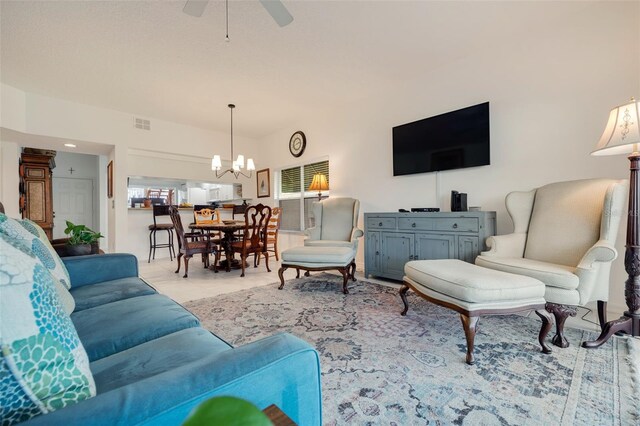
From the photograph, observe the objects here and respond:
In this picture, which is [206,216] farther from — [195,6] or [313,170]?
[195,6]

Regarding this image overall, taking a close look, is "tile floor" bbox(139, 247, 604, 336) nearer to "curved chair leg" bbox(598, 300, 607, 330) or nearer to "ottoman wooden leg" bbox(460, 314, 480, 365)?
"curved chair leg" bbox(598, 300, 607, 330)

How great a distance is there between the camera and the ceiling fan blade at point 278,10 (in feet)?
6.06

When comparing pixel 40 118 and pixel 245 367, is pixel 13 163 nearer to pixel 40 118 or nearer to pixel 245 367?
pixel 40 118

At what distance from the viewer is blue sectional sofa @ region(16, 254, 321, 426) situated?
0.42 metres

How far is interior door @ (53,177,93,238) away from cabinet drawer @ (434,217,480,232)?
26.3 ft

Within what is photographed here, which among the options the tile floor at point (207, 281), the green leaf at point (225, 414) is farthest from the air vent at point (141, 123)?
the green leaf at point (225, 414)

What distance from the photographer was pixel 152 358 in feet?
2.72

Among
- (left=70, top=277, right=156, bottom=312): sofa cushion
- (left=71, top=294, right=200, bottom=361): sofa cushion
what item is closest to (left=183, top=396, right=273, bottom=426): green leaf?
(left=71, top=294, right=200, bottom=361): sofa cushion

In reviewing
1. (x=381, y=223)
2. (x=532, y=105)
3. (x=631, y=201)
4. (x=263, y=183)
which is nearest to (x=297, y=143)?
(x=263, y=183)

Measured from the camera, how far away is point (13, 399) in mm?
409

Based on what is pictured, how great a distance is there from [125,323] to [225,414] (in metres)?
1.16

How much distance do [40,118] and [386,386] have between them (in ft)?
17.9

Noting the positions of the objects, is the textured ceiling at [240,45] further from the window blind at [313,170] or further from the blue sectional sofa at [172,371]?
the blue sectional sofa at [172,371]

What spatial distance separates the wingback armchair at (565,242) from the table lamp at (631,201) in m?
0.08
